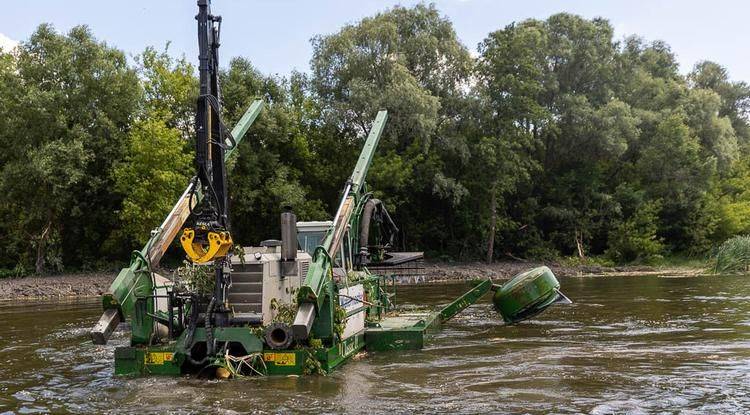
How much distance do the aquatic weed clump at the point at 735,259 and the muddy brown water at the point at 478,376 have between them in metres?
20.4

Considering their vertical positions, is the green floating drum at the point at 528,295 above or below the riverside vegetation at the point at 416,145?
below

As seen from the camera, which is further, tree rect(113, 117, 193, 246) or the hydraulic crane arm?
tree rect(113, 117, 193, 246)

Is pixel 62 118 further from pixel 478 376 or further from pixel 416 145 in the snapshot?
pixel 478 376

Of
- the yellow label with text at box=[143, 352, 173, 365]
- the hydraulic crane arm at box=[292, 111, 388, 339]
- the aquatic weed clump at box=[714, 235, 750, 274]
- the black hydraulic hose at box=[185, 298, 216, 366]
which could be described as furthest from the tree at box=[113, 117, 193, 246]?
the aquatic weed clump at box=[714, 235, 750, 274]

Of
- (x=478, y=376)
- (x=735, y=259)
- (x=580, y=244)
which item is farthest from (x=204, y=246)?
(x=580, y=244)

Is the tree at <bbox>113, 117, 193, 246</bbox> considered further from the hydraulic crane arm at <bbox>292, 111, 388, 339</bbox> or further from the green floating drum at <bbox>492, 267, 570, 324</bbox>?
the hydraulic crane arm at <bbox>292, 111, 388, 339</bbox>

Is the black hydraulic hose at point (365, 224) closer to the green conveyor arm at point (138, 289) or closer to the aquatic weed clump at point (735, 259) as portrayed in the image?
the green conveyor arm at point (138, 289)

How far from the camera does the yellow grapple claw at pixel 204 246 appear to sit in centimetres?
1246

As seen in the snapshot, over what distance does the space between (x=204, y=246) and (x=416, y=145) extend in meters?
38.6

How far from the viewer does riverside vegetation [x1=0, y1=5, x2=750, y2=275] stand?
42.5 metres

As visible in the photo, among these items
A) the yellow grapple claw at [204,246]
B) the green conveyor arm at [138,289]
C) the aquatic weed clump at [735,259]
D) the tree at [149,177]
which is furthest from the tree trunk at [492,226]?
the yellow grapple claw at [204,246]

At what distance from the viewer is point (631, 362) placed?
15.0 metres

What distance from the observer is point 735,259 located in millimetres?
42344

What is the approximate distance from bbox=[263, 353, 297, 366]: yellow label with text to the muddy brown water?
330 mm
